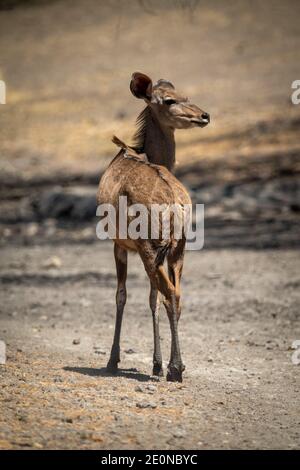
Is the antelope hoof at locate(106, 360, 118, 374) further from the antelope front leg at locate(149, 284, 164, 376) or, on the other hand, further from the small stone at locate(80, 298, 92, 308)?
the small stone at locate(80, 298, 92, 308)

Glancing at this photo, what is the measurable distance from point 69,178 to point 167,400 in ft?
51.9

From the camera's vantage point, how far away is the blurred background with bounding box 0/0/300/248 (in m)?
18.0

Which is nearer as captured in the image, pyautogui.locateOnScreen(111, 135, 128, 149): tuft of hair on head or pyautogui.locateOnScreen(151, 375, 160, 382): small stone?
pyautogui.locateOnScreen(151, 375, 160, 382): small stone

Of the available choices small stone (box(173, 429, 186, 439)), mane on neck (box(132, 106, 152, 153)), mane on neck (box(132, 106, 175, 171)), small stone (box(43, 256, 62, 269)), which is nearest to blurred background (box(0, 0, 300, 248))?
A: small stone (box(43, 256, 62, 269))

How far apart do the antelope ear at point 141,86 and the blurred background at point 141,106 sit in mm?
2640

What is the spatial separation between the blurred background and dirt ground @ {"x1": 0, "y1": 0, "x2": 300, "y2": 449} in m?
0.08

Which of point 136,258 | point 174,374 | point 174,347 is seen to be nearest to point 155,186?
point 174,347

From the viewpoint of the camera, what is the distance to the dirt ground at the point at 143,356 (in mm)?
6406

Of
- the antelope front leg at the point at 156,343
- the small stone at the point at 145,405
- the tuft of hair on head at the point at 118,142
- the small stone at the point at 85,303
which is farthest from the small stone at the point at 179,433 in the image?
the small stone at the point at 85,303

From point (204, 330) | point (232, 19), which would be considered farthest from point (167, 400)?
point (232, 19)

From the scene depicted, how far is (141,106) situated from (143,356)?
73.1 ft

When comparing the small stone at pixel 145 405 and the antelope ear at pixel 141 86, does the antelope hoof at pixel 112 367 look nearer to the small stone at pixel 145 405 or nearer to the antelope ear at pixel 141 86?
the small stone at pixel 145 405

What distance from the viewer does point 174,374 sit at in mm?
7750

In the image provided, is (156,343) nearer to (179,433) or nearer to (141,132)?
(179,433)
